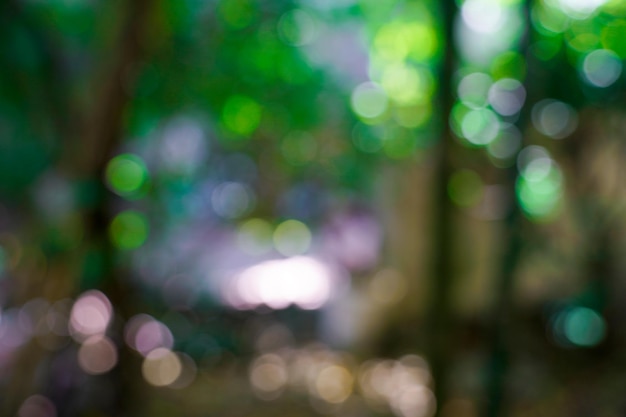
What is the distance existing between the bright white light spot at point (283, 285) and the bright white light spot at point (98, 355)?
6.87 feet

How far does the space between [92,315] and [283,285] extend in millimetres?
2336

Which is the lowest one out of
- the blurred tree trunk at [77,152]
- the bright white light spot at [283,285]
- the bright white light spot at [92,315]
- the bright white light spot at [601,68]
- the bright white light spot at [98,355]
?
the bright white light spot at [283,285]

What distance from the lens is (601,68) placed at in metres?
1.80

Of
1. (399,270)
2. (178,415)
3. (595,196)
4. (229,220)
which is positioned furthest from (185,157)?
(399,270)

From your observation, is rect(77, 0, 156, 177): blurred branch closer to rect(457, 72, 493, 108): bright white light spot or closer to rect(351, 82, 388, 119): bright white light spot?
rect(457, 72, 493, 108): bright white light spot

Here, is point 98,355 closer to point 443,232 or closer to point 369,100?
point 369,100

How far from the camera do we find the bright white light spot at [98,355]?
2.56 metres

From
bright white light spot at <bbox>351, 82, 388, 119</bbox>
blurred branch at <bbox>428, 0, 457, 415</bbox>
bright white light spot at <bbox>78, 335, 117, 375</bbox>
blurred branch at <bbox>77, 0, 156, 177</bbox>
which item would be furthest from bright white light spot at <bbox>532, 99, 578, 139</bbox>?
bright white light spot at <bbox>78, 335, 117, 375</bbox>

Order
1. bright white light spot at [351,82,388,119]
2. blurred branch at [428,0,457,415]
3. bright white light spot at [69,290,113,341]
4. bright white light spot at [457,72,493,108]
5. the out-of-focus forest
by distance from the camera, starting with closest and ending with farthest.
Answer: blurred branch at [428,0,457,415]
the out-of-focus forest
bright white light spot at [457,72,493,108]
bright white light spot at [69,290,113,341]
bright white light spot at [351,82,388,119]

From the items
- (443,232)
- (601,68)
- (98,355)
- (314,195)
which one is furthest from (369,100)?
(443,232)

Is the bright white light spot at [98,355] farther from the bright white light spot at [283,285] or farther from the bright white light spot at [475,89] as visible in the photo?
the bright white light spot at [283,285]

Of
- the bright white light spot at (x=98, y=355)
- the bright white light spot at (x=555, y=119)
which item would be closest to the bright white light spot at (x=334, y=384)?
the bright white light spot at (x=98, y=355)

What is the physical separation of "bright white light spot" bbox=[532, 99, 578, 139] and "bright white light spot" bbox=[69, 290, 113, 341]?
1537 mm

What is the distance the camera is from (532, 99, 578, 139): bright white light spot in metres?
2.05
